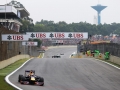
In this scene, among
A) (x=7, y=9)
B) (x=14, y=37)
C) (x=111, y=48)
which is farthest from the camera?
(x=7, y=9)

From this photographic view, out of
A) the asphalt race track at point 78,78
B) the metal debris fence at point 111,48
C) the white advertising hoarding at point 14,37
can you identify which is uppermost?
the white advertising hoarding at point 14,37

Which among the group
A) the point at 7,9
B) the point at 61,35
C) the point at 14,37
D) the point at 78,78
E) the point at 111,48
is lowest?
the point at 78,78

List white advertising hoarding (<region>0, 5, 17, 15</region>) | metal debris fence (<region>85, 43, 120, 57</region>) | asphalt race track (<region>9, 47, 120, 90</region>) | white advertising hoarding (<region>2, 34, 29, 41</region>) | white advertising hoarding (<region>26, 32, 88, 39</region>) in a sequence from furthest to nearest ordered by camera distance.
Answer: white advertising hoarding (<region>0, 5, 17, 15</region>), metal debris fence (<region>85, 43, 120, 57</region>), white advertising hoarding (<region>2, 34, 29, 41</region>), white advertising hoarding (<region>26, 32, 88, 39</region>), asphalt race track (<region>9, 47, 120, 90</region>)

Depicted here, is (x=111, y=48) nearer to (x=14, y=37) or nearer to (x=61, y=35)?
(x=61, y=35)

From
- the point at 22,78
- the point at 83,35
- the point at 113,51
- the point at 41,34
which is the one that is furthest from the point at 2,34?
the point at 22,78

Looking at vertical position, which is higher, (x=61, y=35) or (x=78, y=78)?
(x=61, y=35)

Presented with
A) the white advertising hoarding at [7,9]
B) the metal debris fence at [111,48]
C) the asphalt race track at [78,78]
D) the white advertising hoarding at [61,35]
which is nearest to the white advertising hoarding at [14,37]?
the white advertising hoarding at [61,35]

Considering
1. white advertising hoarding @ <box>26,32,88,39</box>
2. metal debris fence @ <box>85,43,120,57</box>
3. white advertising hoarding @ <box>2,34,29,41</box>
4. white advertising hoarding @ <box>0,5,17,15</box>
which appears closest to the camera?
white advertising hoarding @ <box>26,32,88,39</box>

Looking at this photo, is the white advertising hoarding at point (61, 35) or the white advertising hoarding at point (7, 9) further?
the white advertising hoarding at point (7, 9)

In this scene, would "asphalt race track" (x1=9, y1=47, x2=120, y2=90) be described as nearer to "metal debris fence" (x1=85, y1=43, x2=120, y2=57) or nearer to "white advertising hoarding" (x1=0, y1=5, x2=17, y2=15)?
"metal debris fence" (x1=85, y1=43, x2=120, y2=57)

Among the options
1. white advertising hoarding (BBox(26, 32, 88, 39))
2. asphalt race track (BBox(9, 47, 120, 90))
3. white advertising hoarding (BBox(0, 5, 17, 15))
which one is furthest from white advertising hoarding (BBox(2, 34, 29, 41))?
white advertising hoarding (BBox(0, 5, 17, 15))

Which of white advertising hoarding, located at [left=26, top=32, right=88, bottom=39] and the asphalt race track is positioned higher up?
white advertising hoarding, located at [left=26, top=32, right=88, bottom=39]

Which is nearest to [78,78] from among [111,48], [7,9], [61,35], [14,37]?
[61,35]

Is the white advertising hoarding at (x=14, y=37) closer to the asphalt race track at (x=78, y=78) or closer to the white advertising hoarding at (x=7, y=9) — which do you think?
the asphalt race track at (x=78, y=78)
